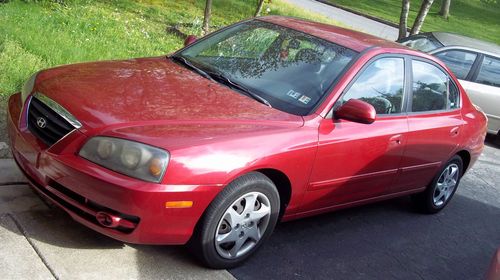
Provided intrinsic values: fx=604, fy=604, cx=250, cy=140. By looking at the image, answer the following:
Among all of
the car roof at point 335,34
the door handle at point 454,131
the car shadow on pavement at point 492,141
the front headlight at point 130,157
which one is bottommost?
the car shadow on pavement at point 492,141

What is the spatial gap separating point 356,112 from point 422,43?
5903mm

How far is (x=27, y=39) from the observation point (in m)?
7.04

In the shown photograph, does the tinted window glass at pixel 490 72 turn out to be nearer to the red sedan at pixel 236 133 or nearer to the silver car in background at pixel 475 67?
the silver car in background at pixel 475 67

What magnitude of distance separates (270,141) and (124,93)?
0.99 m

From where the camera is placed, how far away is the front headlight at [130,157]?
129 inches

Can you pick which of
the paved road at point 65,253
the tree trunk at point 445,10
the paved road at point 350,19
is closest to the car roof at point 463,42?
the paved road at point 65,253

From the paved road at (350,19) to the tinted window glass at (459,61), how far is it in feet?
41.2

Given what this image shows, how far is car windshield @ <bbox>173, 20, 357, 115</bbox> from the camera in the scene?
429 cm

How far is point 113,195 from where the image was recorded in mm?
3275

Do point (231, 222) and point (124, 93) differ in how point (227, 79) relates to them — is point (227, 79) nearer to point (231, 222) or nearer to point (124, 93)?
point (124, 93)

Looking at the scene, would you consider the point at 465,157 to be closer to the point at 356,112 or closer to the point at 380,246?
the point at 380,246

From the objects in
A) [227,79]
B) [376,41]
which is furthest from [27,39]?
[376,41]

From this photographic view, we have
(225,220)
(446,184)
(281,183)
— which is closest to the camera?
(225,220)

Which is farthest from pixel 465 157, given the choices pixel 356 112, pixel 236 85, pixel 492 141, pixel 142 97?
pixel 492 141
